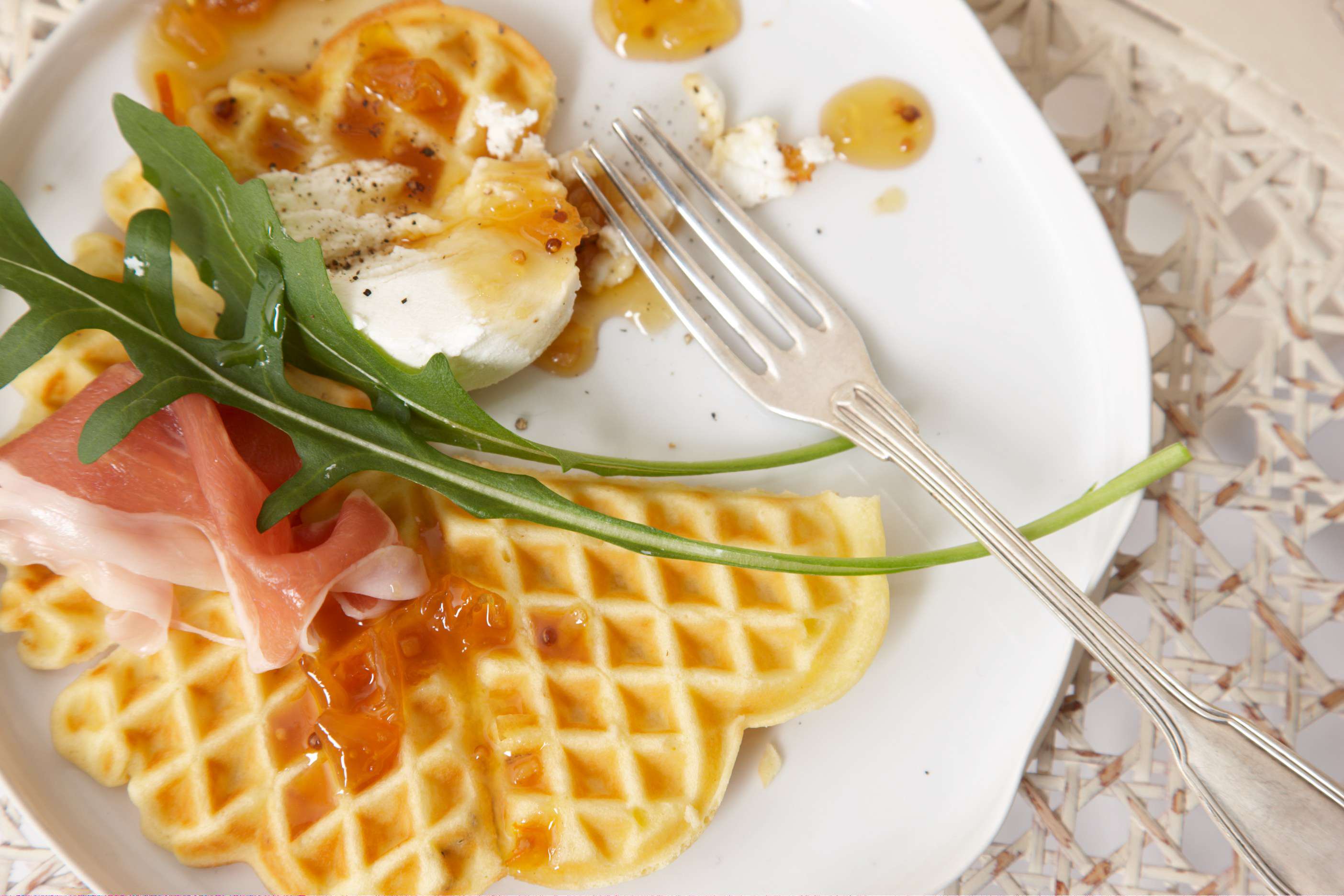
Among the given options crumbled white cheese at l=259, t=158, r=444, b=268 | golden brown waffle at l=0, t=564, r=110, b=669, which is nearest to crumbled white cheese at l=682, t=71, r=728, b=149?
crumbled white cheese at l=259, t=158, r=444, b=268

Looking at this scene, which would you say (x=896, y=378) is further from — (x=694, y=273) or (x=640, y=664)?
(x=640, y=664)

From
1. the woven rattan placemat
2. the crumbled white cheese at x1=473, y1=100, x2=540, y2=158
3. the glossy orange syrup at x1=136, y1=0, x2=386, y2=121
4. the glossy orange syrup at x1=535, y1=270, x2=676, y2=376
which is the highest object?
the glossy orange syrup at x1=136, y1=0, x2=386, y2=121

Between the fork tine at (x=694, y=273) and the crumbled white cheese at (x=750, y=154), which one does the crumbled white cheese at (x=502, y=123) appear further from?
the crumbled white cheese at (x=750, y=154)

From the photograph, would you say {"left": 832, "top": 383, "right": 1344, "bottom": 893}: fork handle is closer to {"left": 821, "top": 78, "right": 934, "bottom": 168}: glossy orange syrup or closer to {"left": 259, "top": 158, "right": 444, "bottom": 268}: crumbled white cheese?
{"left": 821, "top": 78, "right": 934, "bottom": 168}: glossy orange syrup

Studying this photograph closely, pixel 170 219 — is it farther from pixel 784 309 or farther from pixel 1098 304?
pixel 1098 304

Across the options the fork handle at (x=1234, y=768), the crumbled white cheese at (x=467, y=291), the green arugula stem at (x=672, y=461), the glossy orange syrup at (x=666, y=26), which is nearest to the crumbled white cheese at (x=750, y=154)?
the glossy orange syrup at (x=666, y=26)

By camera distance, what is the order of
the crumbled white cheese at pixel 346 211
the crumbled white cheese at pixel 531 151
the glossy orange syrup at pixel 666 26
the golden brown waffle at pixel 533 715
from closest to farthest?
1. the golden brown waffle at pixel 533 715
2. the crumbled white cheese at pixel 346 211
3. the crumbled white cheese at pixel 531 151
4. the glossy orange syrup at pixel 666 26
